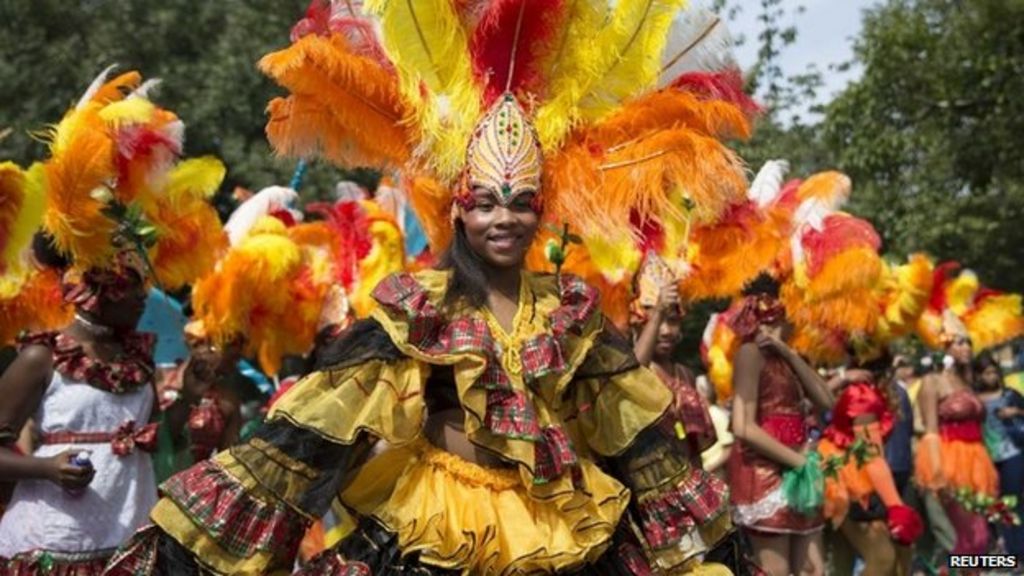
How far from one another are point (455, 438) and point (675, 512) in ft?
2.12

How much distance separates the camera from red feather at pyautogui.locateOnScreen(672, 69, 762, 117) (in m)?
5.15

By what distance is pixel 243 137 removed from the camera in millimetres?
19125

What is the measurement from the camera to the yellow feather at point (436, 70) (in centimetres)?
474

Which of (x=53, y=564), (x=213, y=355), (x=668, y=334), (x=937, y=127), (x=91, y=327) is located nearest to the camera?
(x=53, y=564)

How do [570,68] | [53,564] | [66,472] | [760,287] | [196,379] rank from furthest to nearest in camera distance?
[760,287], [196,379], [53,564], [66,472], [570,68]

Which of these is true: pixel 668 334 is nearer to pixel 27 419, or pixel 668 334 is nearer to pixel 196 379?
pixel 196 379

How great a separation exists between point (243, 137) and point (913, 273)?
33.7ft

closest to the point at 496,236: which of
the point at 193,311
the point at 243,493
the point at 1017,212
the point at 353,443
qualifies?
the point at 353,443

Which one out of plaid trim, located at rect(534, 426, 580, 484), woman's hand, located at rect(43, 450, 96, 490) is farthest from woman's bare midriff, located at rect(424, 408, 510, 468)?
woman's hand, located at rect(43, 450, 96, 490)

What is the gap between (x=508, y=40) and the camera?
15.8 feet

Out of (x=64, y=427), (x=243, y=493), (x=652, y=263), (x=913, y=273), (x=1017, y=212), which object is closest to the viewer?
(x=243, y=493)

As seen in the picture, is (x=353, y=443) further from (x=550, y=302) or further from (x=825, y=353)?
(x=825, y=353)

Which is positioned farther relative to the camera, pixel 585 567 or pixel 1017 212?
pixel 1017 212

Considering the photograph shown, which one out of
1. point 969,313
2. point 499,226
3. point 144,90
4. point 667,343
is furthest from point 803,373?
point 969,313
